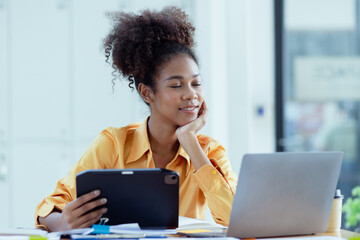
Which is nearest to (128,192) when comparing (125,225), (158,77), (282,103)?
(125,225)

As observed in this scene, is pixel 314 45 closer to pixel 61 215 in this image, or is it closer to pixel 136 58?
pixel 136 58

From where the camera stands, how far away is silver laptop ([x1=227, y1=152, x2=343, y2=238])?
1471mm

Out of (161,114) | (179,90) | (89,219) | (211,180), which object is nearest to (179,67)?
(179,90)

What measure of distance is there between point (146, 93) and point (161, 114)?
0.36 feet

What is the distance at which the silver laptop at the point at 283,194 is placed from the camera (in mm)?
1471

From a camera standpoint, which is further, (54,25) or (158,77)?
(54,25)

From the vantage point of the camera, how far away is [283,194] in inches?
59.8

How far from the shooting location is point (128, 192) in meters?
1.60

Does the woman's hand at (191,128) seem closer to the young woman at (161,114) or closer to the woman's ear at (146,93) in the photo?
the young woman at (161,114)

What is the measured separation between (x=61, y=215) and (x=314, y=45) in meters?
3.32

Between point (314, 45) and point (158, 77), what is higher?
point (314, 45)

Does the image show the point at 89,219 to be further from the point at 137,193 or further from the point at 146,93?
the point at 146,93

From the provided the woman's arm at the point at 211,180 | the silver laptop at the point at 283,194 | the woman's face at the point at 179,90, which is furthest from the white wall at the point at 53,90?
the silver laptop at the point at 283,194

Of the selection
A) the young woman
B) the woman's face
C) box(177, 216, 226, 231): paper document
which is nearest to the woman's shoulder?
the young woman
